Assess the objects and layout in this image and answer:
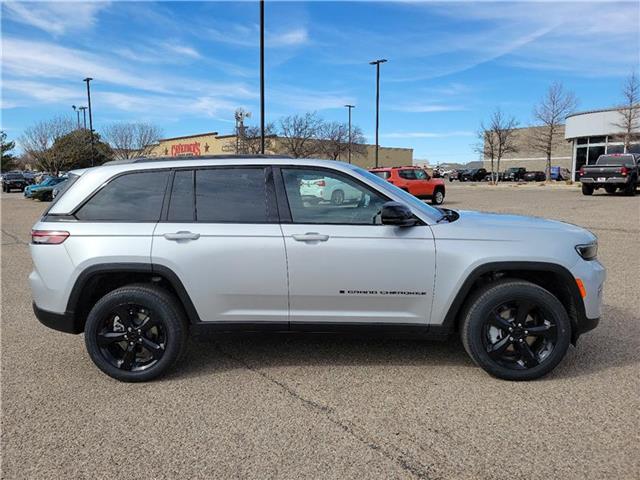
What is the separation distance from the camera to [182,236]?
3752mm

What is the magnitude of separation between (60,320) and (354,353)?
2.37 m

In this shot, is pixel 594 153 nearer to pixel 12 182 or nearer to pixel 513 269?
pixel 513 269

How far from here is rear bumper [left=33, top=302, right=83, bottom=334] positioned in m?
3.85

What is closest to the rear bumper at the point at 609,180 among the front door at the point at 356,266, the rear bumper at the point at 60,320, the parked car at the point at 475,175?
the front door at the point at 356,266

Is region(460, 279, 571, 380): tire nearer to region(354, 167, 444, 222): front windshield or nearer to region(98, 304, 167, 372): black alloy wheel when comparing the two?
region(354, 167, 444, 222): front windshield

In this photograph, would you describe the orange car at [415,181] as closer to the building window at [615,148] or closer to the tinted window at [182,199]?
the tinted window at [182,199]

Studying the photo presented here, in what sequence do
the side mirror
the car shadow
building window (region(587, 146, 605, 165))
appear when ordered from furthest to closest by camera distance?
building window (region(587, 146, 605, 165)), the car shadow, the side mirror

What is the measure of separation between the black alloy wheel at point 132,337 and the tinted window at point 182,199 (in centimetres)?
75

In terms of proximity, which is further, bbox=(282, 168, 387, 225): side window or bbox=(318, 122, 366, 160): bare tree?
bbox=(318, 122, 366, 160): bare tree

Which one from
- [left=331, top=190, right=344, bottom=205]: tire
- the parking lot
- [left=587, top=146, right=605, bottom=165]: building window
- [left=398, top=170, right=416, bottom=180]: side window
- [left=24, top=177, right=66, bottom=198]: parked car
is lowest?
the parking lot

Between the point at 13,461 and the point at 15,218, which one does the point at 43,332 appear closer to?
the point at 13,461

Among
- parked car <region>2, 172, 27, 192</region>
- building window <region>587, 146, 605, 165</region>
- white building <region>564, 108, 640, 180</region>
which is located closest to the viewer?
white building <region>564, 108, 640, 180</region>

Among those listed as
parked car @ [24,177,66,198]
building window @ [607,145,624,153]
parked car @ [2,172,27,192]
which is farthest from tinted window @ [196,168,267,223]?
parked car @ [2,172,27,192]

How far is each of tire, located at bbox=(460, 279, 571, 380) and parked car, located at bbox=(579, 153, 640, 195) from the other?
2265 centimetres
